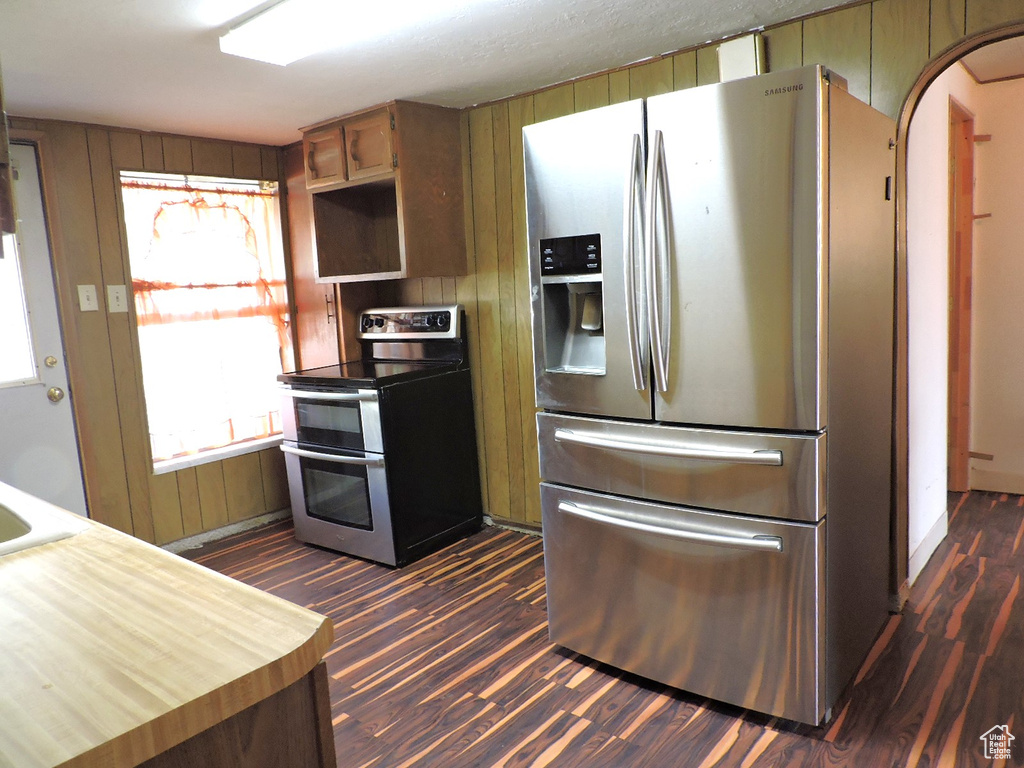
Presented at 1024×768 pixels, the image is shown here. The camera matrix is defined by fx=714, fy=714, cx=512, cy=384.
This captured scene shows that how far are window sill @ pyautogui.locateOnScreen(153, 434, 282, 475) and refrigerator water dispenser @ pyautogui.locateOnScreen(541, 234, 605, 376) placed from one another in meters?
2.34

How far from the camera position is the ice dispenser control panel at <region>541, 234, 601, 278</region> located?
2.17 m

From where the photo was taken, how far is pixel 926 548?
3057 mm

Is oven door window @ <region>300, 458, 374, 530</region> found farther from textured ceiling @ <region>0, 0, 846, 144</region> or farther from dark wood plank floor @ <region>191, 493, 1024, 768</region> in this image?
textured ceiling @ <region>0, 0, 846, 144</region>

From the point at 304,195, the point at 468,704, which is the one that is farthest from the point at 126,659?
the point at 304,195

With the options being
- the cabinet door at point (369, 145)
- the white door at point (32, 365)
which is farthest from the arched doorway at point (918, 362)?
the white door at point (32, 365)

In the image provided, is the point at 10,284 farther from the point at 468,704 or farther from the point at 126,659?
the point at 126,659

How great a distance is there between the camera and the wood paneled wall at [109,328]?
129 inches

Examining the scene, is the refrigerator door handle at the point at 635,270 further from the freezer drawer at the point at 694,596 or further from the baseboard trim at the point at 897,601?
the baseboard trim at the point at 897,601

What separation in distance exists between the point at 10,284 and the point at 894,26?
361 cm

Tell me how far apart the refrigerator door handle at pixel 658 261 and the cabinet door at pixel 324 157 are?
1987 mm

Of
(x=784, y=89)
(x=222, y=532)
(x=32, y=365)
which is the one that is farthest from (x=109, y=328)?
(x=784, y=89)

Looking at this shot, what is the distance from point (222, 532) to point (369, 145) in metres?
2.21

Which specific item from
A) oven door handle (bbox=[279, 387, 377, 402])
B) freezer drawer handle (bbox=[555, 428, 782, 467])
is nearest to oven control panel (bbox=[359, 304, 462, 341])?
oven door handle (bbox=[279, 387, 377, 402])

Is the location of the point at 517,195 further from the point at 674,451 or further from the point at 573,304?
the point at 674,451
